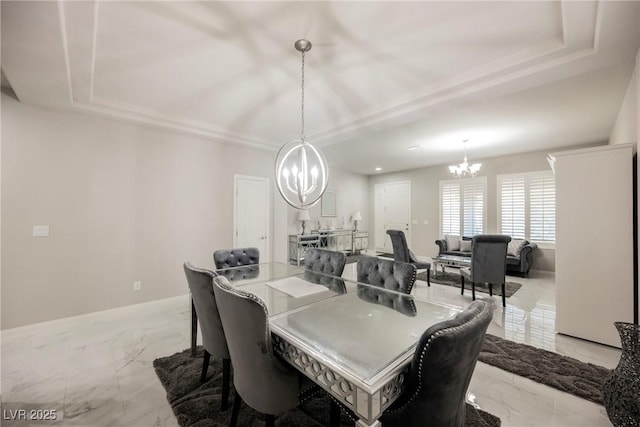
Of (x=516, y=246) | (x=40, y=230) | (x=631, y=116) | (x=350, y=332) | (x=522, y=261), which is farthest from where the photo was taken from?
(x=516, y=246)

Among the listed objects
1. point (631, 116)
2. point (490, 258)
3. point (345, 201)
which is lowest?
point (490, 258)

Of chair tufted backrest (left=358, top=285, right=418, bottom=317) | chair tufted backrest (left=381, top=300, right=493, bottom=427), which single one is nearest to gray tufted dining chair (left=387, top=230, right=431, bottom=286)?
chair tufted backrest (left=358, top=285, right=418, bottom=317)

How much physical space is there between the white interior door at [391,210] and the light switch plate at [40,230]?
7633 millimetres

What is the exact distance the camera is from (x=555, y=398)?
1852 mm

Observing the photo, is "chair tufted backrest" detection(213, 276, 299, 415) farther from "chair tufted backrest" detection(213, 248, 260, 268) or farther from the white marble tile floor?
"chair tufted backrest" detection(213, 248, 260, 268)

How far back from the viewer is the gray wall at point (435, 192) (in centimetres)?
560

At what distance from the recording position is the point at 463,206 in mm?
6699

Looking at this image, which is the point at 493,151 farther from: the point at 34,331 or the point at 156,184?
the point at 34,331

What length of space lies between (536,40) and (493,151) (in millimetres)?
4087

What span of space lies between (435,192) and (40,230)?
312 inches

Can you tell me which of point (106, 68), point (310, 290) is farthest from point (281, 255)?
point (106, 68)

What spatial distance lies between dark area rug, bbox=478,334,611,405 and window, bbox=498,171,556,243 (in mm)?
4187

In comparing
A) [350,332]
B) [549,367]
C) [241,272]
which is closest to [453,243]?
[549,367]

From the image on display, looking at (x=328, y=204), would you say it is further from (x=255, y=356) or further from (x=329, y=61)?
(x=255, y=356)
